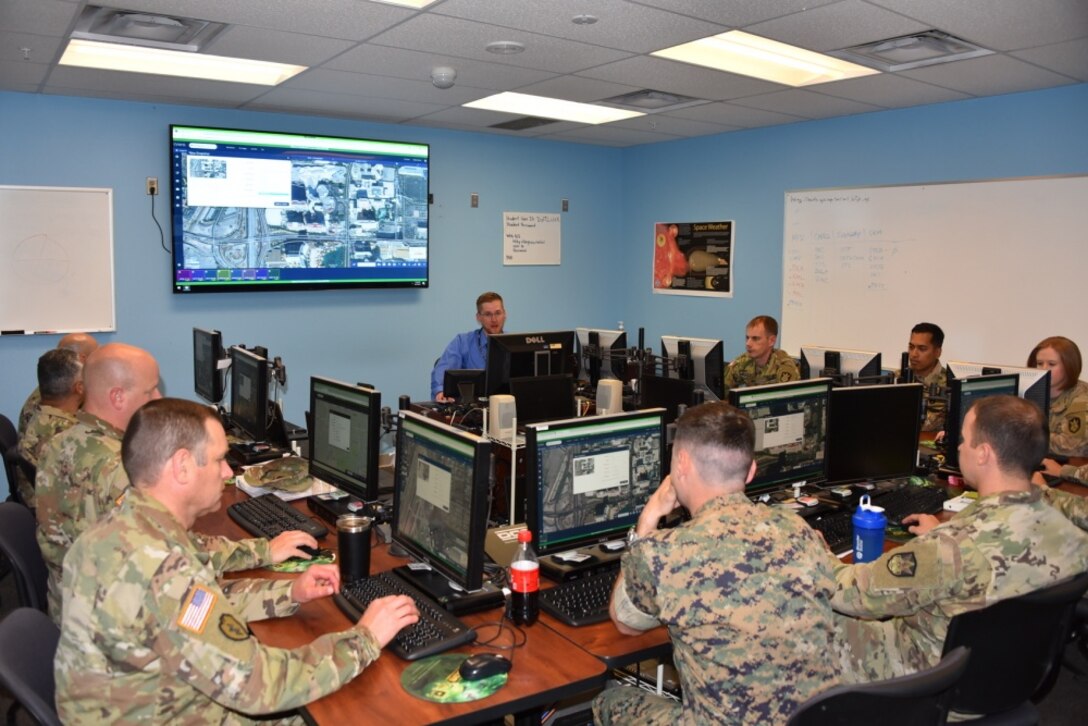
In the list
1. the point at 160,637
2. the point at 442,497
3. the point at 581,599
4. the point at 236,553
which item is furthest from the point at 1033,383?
the point at 160,637

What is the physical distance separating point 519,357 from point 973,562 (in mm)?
2635

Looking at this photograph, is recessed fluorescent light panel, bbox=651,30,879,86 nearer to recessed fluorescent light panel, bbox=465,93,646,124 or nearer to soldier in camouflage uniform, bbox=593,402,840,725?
recessed fluorescent light panel, bbox=465,93,646,124

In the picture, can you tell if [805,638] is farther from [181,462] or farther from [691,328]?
[691,328]

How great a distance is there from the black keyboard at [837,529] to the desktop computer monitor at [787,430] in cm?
19

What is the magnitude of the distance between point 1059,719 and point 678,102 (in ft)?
13.4

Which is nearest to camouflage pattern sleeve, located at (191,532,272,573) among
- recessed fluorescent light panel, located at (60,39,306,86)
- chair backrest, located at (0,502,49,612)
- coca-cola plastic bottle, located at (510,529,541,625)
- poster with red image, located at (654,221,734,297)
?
chair backrest, located at (0,502,49,612)

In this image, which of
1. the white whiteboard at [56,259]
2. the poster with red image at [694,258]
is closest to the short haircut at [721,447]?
the white whiteboard at [56,259]

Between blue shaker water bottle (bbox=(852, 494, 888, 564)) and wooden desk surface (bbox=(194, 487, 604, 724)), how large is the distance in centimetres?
103

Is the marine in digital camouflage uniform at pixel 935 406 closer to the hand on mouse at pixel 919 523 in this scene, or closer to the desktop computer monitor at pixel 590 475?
the hand on mouse at pixel 919 523

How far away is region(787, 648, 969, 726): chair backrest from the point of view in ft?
4.83

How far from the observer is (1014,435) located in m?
2.16

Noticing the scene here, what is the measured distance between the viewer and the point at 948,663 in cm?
157

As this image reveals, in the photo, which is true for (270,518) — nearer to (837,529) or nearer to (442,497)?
(442,497)

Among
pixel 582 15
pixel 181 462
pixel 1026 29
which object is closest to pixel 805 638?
pixel 181 462
